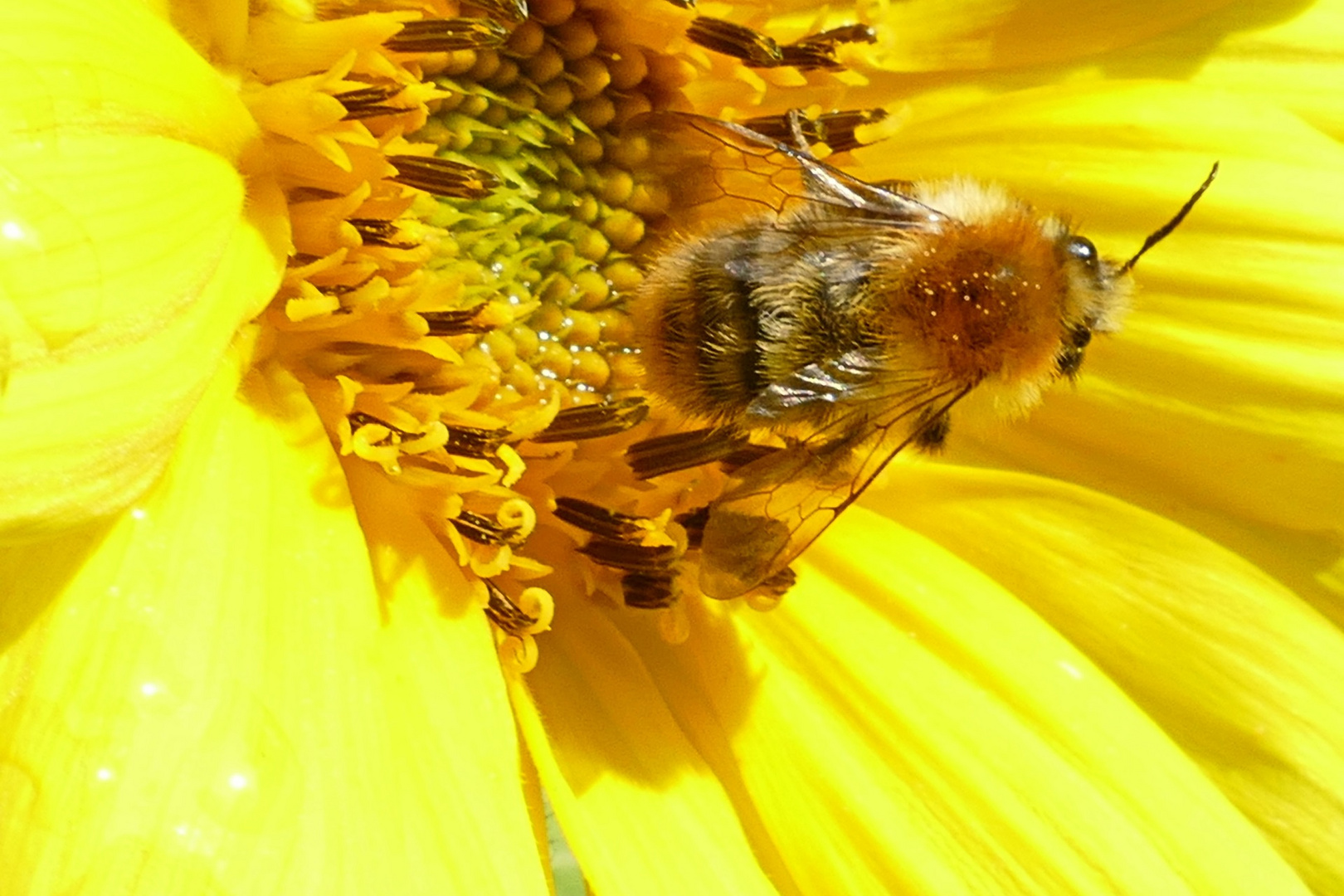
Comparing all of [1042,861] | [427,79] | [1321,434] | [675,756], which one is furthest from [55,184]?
[1321,434]

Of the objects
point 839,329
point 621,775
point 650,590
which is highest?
point 839,329

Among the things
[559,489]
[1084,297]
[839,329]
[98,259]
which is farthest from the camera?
[559,489]

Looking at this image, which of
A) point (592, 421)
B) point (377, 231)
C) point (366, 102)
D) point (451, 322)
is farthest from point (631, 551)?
point (366, 102)

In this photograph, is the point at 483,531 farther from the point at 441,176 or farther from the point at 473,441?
the point at 441,176

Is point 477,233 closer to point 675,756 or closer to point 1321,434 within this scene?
point 675,756

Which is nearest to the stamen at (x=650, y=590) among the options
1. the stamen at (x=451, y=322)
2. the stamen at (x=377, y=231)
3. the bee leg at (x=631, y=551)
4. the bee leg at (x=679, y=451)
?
the bee leg at (x=631, y=551)

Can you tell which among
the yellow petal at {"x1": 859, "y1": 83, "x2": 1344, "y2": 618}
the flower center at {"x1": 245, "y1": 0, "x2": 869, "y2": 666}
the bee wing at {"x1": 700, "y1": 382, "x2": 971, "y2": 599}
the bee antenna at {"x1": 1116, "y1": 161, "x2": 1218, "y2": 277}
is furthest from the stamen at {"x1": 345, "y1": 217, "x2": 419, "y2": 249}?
the bee antenna at {"x1": 1116, "y1": 161, "x2": 1218, "y2": 277}
